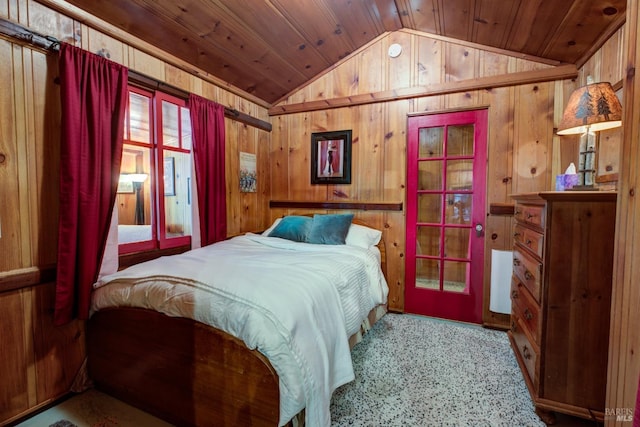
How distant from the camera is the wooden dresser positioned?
1.44m

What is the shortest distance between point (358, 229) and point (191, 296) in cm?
A: 194

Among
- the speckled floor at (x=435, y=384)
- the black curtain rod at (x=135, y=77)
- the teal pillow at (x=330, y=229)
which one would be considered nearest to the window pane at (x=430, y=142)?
the teal pillow at (x=330, y=229)

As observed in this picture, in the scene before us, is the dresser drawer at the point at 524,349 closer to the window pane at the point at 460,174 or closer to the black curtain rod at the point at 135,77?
the window pane at the point at 460,174

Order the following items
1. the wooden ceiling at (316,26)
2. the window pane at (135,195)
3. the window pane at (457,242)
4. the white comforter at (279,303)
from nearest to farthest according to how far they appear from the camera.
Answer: the white comforter at (279,303)
the wooden ceiling at (316,26)
the window pane at (135,195)
the window pane at (457,242)

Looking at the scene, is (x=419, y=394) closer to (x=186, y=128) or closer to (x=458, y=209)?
(x=458, y=209)

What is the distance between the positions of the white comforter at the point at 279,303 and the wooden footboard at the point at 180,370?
62 millimetres

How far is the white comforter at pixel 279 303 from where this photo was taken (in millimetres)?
1227

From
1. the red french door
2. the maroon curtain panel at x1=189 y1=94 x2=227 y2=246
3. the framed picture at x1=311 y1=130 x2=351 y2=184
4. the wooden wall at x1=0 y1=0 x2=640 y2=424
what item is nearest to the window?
the maroon curtain panel at x1=189 y1=94 x2=227 y2=246

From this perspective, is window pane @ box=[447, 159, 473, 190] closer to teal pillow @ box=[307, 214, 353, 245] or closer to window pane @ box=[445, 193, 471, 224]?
window pane @ box=[445, 193, 471, 224]

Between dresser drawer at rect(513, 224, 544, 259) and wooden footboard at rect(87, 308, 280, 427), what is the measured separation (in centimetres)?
154

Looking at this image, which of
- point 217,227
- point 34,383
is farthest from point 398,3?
point 34,383

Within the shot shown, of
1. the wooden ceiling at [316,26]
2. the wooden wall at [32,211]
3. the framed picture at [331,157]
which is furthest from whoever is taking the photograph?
the framed picture at [331,157]

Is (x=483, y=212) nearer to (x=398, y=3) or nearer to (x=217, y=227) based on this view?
(x=398, y=3)

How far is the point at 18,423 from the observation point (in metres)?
1.60
